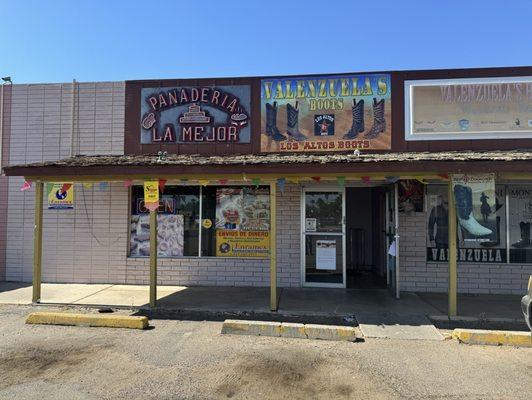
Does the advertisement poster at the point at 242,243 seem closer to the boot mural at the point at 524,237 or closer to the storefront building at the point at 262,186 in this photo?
the storefront building at the point at 262,186

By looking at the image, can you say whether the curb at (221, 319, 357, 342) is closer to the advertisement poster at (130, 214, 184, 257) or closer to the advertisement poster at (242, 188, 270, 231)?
the advertisement poster at (242, 188, 270, 231)

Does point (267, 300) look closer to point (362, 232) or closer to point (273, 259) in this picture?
point (273, 259)

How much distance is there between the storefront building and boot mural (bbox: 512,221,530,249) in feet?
0.08

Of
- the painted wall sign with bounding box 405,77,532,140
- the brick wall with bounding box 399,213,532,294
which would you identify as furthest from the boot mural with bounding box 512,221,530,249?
the painted wall sign with bounding box 405,77,532,140

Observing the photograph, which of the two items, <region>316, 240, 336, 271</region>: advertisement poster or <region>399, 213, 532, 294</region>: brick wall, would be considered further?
<region>316, 240, 336, 271</region>: advertisement poster

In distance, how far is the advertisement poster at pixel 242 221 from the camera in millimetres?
10867

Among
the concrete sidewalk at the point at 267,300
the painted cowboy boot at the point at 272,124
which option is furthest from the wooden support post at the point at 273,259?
the painted cowboy boot at the point at 272,124

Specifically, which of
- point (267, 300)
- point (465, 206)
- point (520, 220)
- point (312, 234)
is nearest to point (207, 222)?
point (312, 234)

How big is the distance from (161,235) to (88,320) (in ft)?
12.6

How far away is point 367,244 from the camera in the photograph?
13.7 m

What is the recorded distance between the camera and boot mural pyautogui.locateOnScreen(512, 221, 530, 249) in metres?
10.1

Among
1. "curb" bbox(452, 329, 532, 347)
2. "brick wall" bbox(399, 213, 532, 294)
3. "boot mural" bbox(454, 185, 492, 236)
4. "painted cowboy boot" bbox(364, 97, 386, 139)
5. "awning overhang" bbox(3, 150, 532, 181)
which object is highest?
"painted cowboy boot" bbox(364, 97, 386, 139)

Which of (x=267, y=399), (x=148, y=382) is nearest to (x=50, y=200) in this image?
(x=148, y=382)

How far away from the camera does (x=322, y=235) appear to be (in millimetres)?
10484
